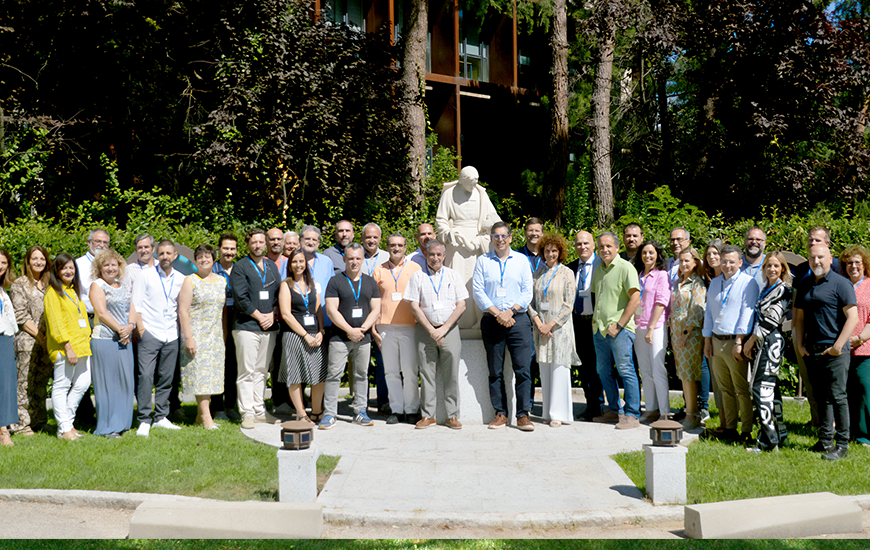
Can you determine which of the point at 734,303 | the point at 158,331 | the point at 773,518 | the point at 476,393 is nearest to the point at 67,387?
the point at 158,331

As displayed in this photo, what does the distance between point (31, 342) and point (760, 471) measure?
7181mm

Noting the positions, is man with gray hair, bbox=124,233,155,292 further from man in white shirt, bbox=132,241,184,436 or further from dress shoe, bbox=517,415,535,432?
dress shoe, bbox=517,415,535,432

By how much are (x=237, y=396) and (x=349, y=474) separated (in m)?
2.66

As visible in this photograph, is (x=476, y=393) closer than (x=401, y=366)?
No

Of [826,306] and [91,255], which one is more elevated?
[91,255]

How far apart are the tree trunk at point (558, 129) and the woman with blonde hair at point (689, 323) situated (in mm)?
10651

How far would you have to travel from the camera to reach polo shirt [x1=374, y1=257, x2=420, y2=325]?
8.15 meters

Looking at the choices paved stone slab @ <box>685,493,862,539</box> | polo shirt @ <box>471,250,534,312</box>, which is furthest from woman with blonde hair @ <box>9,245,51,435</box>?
paved stone slab @ <box>685,493,862,539</box>

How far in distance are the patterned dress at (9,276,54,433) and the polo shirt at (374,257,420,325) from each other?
3550 mm

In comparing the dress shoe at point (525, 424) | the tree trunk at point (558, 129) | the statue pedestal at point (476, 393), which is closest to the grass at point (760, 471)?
the dress shoe at point (525, 424)

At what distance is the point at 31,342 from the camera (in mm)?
7605

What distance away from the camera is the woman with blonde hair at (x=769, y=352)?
6688mm

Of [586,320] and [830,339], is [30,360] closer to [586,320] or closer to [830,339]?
[586,320]

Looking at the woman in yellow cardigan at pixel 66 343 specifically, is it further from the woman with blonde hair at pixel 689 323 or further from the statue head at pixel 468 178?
the woman with blonde hair at pixel 689 323
